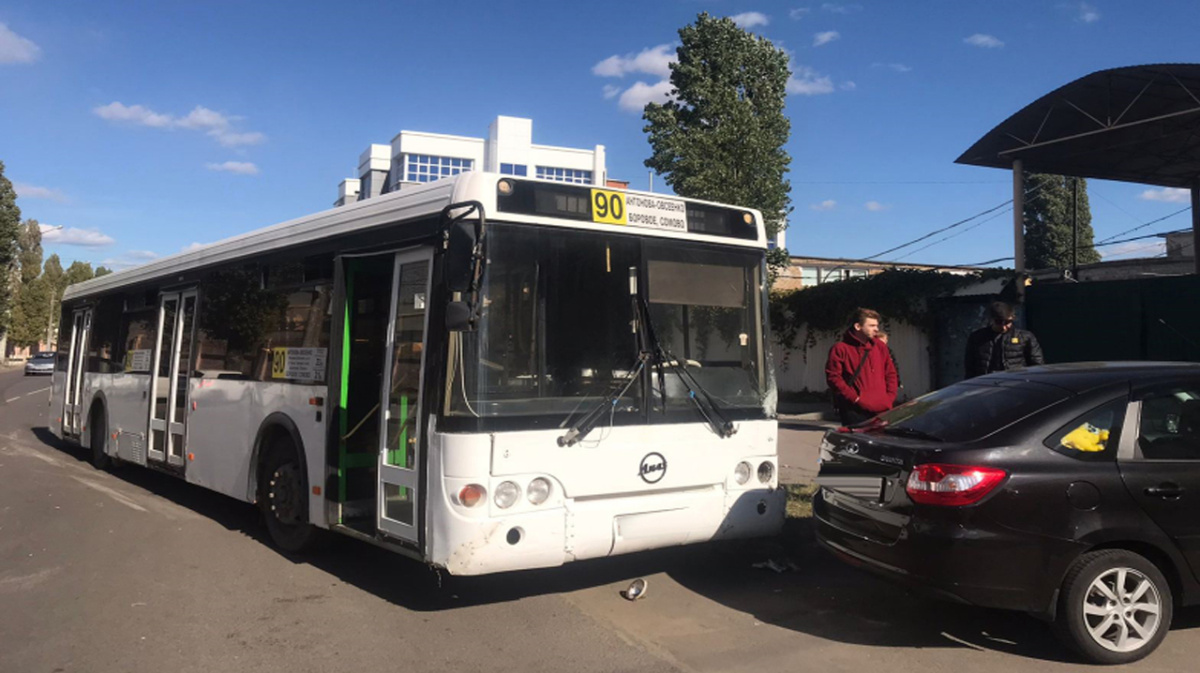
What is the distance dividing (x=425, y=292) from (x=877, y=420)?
126 inches

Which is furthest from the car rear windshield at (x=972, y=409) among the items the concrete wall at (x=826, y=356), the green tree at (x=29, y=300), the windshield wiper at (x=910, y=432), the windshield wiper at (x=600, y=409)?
the green tree at (x=29, y=300)

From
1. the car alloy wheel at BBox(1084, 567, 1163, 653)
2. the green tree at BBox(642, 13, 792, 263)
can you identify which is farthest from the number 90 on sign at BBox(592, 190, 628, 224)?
the green tree at BBox(642, 13, 792, 263)

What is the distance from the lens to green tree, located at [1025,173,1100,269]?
49.1 m

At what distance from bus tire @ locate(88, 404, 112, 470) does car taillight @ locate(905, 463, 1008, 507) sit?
10960 mm

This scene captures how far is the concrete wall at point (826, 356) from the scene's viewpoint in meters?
20.7

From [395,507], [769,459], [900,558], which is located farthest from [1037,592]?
[395,507]

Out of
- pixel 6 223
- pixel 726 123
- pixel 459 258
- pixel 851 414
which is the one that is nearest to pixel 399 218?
pixel 459 258

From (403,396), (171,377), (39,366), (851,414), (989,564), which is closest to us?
(989,564)

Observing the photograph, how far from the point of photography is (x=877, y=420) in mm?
5801

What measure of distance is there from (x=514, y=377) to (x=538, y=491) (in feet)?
2.36

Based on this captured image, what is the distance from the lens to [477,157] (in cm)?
6056

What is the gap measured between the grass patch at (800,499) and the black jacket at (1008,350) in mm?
2003

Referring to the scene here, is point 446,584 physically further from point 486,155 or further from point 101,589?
point 486,155

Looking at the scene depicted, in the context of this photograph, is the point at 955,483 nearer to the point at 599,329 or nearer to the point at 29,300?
the point at 599,329
